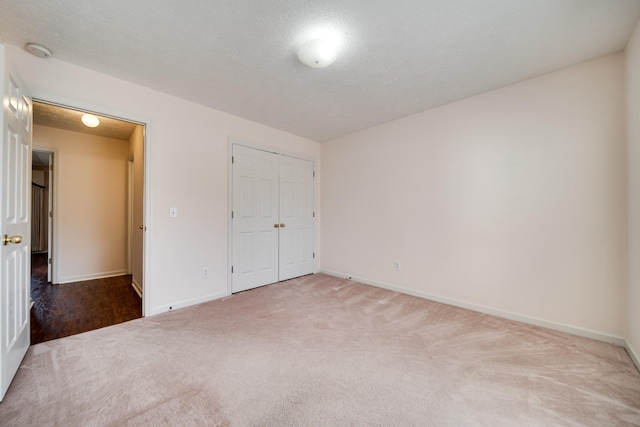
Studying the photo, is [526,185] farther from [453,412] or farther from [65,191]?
[65,191]

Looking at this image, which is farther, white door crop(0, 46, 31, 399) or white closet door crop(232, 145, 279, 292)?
white closet door crop(232, 145, 279, 292)

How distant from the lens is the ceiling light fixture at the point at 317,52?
1910mm

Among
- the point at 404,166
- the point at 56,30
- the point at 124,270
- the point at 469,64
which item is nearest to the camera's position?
the point at 56,30

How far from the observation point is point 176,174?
2904 millimetres

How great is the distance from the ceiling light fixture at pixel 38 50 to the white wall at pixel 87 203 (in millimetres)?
2509

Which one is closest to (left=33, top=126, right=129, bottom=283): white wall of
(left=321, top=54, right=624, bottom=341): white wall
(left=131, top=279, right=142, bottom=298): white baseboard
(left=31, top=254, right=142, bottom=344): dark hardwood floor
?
(left=31, top=254, right=142, bottom=344): dark hardwood floor

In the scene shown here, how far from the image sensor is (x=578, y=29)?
72.6 inches

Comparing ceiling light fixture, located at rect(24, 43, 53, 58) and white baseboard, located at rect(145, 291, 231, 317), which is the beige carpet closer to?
white baseboard, located at rect(145, 291, 231, 317)

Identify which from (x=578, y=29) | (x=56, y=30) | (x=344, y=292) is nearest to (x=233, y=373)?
(x=344, y=292)

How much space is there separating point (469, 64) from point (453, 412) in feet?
8.74

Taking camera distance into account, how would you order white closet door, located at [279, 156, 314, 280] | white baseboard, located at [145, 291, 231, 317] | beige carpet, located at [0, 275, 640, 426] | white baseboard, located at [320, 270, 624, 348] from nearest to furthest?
1. beige carpet, located at [0, 275, 640, 426]
2. white baseboard, located at [320, 270, 624, 348]
3. white baseboard, located at [145, 291, 231, 317]
4. white closet door, located at [279, 156, 314, 280]

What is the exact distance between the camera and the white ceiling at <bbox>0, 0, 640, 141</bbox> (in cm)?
164

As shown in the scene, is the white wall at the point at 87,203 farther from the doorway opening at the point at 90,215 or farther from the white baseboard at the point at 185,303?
the white baseboard at the point at 185,303

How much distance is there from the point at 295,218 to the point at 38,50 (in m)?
3.25
